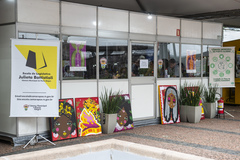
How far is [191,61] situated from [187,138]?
3174mm

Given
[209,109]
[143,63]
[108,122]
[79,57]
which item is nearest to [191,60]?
[209,109]

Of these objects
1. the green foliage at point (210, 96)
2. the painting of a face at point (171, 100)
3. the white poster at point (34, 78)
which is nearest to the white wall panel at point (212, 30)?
the green foliage at point (210, 96)

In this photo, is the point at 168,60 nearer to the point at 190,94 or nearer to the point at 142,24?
the point at 190,94

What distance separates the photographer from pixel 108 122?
6.91m

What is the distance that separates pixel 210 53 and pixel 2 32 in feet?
18.9

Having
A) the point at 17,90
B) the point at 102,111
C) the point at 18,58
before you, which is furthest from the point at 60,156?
the point at 102,111

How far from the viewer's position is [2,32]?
6.32 m

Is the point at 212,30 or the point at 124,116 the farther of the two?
the point at 212,30

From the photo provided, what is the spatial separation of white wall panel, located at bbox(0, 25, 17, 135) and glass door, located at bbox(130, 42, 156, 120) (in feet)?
9.34

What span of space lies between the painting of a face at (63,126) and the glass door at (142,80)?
1864 mm

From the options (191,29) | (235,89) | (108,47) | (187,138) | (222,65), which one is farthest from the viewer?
(235,89)

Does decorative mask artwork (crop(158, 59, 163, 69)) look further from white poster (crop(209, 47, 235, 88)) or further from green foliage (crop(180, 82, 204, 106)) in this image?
white poster (crop(209, 47, 235, 88))

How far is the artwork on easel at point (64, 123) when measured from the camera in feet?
20.6

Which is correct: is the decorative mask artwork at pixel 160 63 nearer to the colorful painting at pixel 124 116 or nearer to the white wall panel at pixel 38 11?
the colorful painting at pixel 124 116
